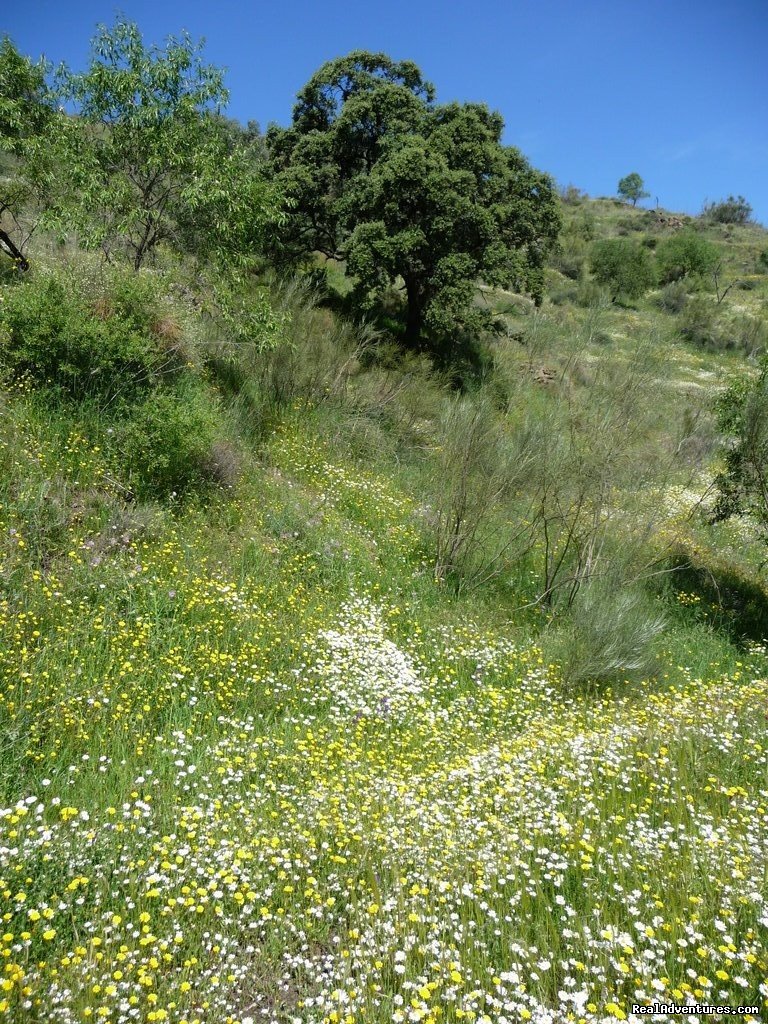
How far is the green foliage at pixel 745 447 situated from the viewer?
29.2ft

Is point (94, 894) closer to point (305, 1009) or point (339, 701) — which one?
point (305, 1009)

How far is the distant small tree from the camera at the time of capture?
61.0 metres

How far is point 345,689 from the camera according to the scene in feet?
17.6

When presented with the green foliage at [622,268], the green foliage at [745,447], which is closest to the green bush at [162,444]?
the green foliage at [745,447]

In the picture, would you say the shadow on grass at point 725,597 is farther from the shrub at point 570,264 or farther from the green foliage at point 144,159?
the shrub at point 570,264

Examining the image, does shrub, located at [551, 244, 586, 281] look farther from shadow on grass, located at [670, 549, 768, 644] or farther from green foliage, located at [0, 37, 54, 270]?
green foliage, located at [0, 37, 54, 270]

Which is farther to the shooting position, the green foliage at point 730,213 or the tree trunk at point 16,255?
the green foliage at point 730,213

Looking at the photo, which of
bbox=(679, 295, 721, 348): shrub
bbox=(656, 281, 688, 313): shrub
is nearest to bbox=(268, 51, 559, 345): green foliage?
bbox=(679, 295, 721, 348): shrub

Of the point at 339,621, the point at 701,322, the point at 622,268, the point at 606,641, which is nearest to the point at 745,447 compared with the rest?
the point at 606,641

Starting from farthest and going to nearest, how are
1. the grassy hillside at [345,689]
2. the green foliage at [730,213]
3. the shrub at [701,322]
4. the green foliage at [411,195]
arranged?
the green foliage at [730,213]
the shrub at [701,322]
the green foliage at [411,195]
the grassy hillside at [345,689]

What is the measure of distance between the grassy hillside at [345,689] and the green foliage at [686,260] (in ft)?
99.1

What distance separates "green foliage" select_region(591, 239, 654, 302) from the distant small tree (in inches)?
1299

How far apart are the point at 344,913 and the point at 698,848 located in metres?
1.94

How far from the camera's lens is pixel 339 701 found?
5.16 m
